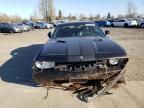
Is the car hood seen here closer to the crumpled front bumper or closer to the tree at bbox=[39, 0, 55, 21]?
the crumpled front bumper

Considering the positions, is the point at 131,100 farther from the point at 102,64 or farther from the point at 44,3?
the point at 44,3

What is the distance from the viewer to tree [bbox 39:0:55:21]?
73.0m

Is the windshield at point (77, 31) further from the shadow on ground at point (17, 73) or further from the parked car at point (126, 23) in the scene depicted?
the parked car at point (126, 23)

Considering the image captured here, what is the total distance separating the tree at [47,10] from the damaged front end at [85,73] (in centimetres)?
6988

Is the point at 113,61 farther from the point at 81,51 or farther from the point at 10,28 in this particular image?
the point at 10,28

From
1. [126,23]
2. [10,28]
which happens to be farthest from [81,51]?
[126,23]

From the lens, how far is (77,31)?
704 centimetres

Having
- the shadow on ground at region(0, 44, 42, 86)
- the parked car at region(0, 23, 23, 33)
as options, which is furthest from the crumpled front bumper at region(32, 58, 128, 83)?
the parked car at region(0, 23, 23, 33)

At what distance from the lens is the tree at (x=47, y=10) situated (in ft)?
240

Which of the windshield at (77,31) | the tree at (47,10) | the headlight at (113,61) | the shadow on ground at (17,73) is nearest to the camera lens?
the headlight at (113,61)

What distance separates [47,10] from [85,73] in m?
71.1

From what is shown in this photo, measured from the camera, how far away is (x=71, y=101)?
476 centimetres

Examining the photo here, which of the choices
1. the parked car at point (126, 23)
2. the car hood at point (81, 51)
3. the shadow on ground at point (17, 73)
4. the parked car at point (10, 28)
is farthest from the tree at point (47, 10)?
the car hood at point (81, 51)

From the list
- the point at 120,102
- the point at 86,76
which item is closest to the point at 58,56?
the point at 86,76
